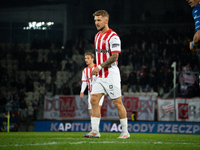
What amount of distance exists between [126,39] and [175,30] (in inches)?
148

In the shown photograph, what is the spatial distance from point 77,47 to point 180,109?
9461 mm

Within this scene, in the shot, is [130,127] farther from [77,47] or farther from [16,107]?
[77,47]

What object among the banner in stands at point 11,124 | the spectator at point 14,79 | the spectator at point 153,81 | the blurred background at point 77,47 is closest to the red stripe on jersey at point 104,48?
the banner in stands at point 11,124

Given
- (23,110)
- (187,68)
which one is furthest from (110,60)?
(187,68)

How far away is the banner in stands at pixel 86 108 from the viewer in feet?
53.9

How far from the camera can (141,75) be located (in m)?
19.2

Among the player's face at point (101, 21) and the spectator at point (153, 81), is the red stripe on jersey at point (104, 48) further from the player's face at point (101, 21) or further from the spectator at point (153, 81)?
the spectator at point (153, 81)

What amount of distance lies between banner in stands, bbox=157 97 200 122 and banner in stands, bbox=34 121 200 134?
946mm

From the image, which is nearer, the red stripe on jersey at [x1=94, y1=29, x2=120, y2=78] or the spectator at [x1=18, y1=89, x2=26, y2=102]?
the red stripe on jersey at [x1=94, y1=29, x2=120, y2=78]

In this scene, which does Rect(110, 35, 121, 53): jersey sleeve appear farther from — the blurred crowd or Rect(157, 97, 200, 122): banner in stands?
the blurred crowd

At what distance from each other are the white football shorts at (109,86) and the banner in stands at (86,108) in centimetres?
1051

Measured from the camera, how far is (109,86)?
5898 mm

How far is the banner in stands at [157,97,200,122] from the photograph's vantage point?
16.0m

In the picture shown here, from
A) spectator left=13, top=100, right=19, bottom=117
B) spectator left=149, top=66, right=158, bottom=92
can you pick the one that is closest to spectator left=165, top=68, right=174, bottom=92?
spectator left=149, top=66, right=158, bottom=92
